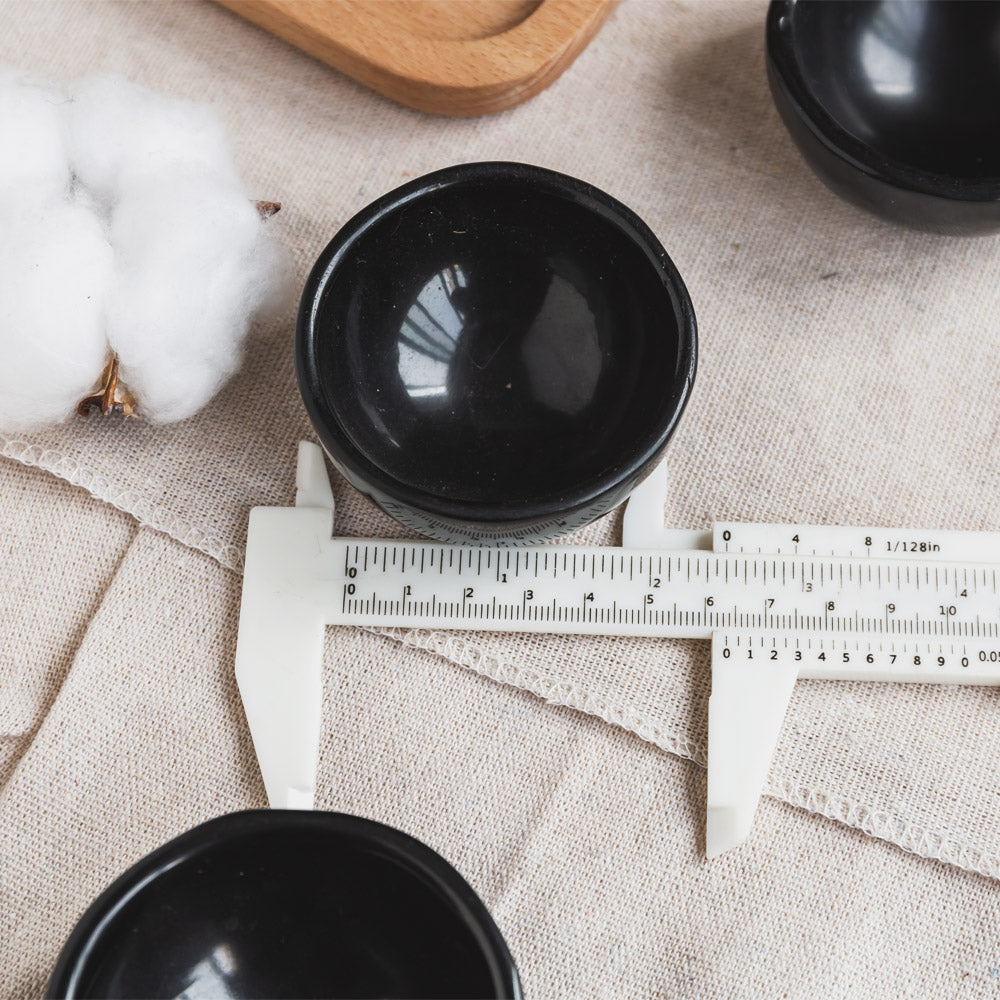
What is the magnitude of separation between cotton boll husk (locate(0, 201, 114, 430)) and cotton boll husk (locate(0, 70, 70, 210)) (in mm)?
12

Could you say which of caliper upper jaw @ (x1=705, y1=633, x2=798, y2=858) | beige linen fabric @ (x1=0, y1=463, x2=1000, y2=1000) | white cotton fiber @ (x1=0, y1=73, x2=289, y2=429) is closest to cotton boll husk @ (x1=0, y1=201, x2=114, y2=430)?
white cotton fiber @ (x1=0, y1=73, x2=289, y2=429)

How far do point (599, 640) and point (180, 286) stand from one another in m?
0.33

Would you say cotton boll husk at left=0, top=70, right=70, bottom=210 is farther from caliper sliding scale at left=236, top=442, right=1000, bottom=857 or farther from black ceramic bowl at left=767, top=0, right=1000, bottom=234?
black ceramic bowl at left=767, top=0, right=1000, bottom=234

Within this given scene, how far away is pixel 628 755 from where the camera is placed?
612 mm

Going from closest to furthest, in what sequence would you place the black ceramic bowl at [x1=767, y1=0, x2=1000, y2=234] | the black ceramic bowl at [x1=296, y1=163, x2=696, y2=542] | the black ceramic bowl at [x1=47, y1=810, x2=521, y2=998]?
the black ceramic bowl at [x1=47, y1=810, x2=521, y2=998], the black ceramic bowl at [x1=296, y1=163, x2=696, y2=542], the black ceramic bowl at [x1=767, y1=0, x2=1000, y2=234]

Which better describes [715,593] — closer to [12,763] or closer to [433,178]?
[433,178]

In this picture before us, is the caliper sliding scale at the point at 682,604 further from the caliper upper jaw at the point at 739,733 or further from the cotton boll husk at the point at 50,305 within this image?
the cotton boll husk at the point at 50,305

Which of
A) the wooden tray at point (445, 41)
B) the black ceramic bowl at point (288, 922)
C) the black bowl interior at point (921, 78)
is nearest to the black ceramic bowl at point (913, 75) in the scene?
the black bowl interior at point (921, 78)

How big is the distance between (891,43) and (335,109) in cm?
40

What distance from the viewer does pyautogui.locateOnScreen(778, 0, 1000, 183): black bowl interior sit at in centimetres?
69

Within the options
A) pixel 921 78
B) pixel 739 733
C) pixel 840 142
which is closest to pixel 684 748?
pixel 739 733

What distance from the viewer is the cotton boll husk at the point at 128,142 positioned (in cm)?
61

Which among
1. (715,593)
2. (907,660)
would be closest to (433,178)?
(715,593)

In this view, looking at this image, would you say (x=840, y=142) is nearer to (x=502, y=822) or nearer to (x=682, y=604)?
(x=682, y=604)
